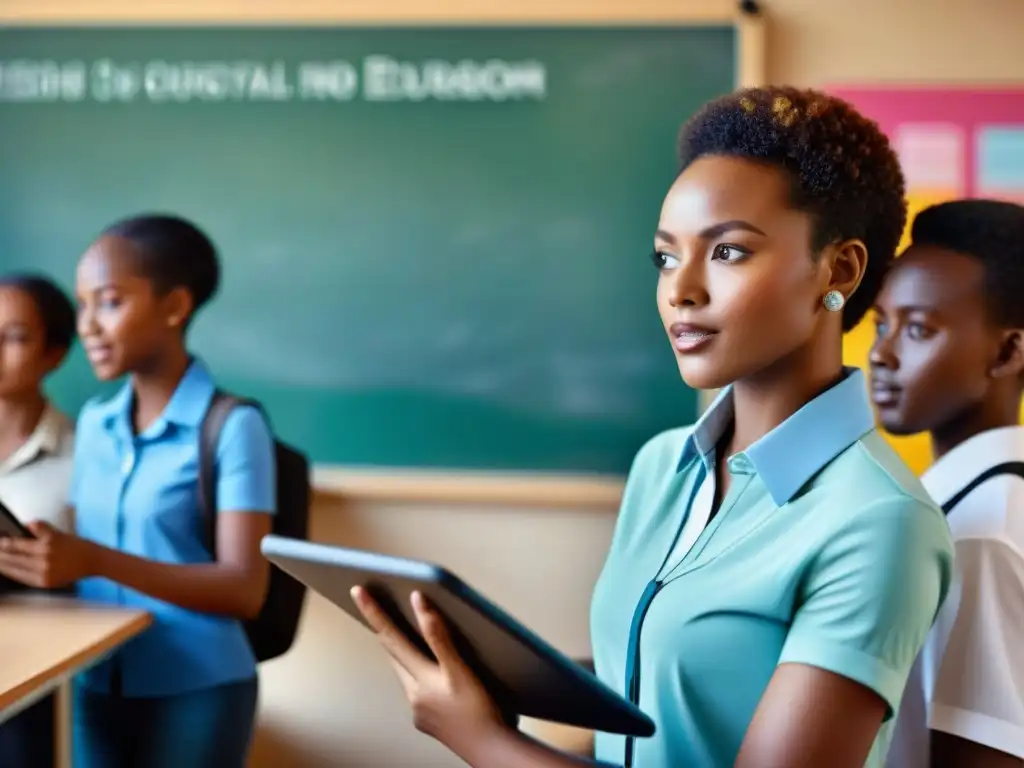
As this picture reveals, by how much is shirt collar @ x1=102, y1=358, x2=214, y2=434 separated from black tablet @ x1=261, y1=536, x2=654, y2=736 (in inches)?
31.3

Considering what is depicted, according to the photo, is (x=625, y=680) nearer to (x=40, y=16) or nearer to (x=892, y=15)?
(x=892, y=15)

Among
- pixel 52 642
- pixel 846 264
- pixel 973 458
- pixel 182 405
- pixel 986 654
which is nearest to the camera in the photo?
pixel 846 264

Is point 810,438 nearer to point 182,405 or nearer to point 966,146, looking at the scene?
point 182,405

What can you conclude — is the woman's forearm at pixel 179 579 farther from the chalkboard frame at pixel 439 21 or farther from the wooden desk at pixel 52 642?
the chalkboard frame at pixel 439 21

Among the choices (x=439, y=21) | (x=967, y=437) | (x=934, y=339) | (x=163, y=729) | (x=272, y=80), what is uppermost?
(x=439, y=21)

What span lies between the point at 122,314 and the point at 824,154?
4.16ft

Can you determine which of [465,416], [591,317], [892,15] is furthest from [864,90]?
[465,416]

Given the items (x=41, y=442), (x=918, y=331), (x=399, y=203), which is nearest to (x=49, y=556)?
(x=41, y=442)

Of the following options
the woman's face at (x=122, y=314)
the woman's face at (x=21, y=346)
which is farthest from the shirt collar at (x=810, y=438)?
the woman's face at (x=21, y=346)

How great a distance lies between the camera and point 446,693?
0.84 meters

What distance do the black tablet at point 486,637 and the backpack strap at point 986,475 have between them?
1.61ft

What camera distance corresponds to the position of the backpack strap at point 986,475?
101 centimetres

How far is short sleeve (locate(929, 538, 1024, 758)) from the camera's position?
0.91 metres

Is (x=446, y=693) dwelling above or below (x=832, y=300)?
below
